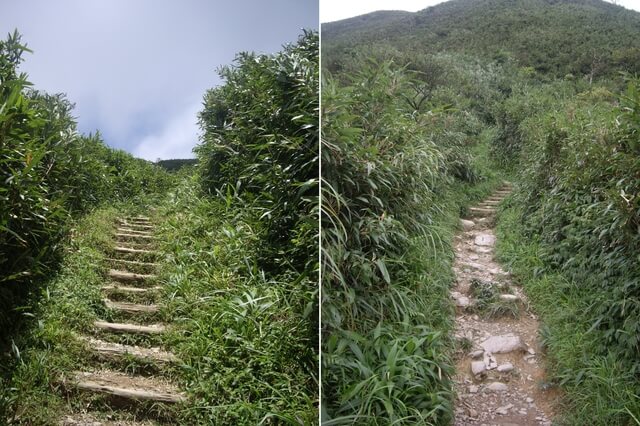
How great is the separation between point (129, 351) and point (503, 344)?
3.33 ft

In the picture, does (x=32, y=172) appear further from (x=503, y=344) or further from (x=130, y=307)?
(x=503, y=344)

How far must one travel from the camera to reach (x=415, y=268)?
5.36ft

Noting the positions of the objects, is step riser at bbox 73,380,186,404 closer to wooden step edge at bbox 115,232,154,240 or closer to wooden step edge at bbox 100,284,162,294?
wooden step edge at bbox 100,284,162,294

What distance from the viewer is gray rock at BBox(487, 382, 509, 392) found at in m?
1.12

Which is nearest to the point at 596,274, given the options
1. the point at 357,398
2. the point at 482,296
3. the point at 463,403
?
the point at 482,296

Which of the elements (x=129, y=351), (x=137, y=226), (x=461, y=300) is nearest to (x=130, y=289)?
(x=129, y=351)

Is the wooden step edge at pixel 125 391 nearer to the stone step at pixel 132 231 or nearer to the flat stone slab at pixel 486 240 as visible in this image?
the stone step at pixel 132 231

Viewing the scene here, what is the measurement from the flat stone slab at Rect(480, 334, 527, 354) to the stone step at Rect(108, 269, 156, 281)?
4.08 feet

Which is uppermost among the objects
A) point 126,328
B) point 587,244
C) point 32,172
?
point 32,172

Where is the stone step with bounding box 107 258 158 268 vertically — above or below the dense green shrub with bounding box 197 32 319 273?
below

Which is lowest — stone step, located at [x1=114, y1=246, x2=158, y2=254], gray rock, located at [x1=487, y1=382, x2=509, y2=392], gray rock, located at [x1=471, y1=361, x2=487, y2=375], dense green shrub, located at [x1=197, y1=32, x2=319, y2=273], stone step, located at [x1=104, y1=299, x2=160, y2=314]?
gray rock, located at [x1=487, y1=382, x2=509, y2=392]

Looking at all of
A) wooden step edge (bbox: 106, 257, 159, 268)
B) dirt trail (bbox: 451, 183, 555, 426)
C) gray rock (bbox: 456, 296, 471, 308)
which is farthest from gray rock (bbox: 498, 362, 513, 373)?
wooden step edge (bbox: 106, 257, 159, 268)

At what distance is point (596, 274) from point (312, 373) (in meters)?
0.87

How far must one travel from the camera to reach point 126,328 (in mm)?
1439
